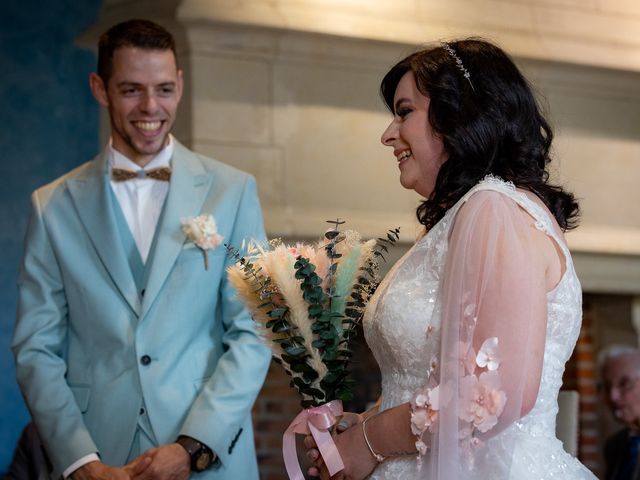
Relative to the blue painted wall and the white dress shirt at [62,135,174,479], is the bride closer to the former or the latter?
the white dress shirt at [62,135,174,479]

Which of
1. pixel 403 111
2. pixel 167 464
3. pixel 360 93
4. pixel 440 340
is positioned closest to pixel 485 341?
pixel 440 340

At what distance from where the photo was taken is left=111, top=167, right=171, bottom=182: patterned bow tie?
349cm

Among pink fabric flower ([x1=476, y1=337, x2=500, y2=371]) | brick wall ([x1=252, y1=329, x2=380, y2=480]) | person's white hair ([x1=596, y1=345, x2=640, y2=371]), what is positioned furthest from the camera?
brick wall ([x1=252, y1=329, x2=380, y2=480])

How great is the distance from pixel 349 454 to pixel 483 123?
767 millimetres

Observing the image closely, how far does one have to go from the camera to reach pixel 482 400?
2.28m

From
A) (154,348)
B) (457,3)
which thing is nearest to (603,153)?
(457,3)

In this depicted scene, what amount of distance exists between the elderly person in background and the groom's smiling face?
273 centimetres

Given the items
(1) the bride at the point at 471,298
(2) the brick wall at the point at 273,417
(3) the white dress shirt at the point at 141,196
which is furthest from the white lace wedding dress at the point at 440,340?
(2) the brick wall at the point at 273,417

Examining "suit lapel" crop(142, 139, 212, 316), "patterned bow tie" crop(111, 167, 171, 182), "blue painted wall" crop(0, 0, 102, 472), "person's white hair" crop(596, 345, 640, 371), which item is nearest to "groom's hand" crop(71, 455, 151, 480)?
"suit lapel" crop(142, 139, 212, 316)

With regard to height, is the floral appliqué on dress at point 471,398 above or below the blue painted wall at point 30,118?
below

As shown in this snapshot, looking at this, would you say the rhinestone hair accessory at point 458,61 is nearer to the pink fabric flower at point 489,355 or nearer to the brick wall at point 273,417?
the pink fabric flower at point 489,355

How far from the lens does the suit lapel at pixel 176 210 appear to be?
3.34 m

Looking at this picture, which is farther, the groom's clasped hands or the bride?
the groom's clasped hands

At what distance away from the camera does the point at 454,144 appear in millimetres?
2516
